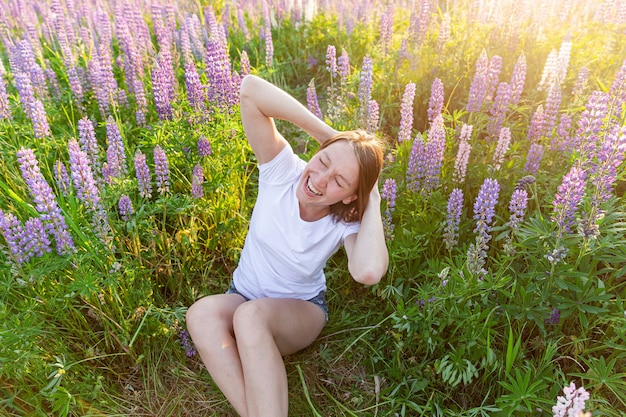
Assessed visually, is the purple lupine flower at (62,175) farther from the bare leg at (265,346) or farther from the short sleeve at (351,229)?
the short sleeve at (351,229)

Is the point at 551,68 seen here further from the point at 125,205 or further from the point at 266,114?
the point at 125,205

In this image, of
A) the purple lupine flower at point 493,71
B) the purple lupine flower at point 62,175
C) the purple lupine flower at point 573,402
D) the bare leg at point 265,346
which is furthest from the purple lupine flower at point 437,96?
the purple lupine flower at point 62,175

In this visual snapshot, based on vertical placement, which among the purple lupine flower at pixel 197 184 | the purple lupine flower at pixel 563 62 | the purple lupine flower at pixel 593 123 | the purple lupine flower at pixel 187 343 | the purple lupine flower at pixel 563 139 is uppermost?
the purple lupine flower at pixel 593 123

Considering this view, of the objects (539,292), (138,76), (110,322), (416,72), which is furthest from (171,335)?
(416,72)

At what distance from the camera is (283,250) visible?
2.58 metres

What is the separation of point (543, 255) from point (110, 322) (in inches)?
91.1

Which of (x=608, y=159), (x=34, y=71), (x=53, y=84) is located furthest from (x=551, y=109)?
(x=53, y=84)

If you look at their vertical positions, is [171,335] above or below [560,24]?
below

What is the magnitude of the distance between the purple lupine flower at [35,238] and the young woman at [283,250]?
79 cm

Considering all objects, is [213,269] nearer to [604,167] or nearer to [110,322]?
[110,322]

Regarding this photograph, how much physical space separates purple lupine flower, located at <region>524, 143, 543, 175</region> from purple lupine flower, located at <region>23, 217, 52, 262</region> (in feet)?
8.86

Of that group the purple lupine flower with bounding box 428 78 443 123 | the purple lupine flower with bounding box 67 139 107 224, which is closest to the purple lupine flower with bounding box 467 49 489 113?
the purple lupine flower with bounding box 428 78 443 123

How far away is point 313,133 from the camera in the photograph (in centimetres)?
269

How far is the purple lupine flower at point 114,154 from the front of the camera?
2.66 m
